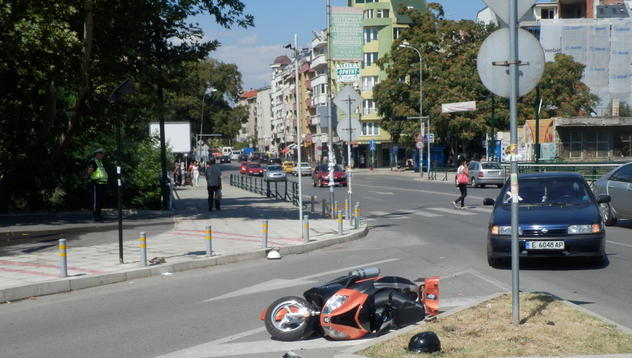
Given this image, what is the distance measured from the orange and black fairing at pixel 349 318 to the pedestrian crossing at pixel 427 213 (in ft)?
49.6

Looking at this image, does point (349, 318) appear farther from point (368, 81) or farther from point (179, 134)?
point (368, 81)

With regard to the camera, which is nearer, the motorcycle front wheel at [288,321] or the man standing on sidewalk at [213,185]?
the motorcycle front wheel at [288,321]

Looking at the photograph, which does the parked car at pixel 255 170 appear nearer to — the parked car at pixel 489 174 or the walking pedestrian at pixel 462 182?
the parked car at pixel 489 174

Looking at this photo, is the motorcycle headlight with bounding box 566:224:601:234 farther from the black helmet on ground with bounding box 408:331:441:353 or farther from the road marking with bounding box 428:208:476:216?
the road marking with bounding box 428:208:476:216

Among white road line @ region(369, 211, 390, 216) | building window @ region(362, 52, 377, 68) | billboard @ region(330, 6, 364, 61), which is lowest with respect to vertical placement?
white road line @ region(369, 211, 390, 216)

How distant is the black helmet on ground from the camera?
231 inches

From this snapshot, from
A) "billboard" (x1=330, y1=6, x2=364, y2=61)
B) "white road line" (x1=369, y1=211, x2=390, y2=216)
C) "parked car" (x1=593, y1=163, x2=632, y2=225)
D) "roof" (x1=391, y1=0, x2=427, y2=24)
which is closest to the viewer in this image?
"parked car" (x1=593, y1=163, x2=632, y2=225)

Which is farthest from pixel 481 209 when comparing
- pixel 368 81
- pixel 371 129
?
pixel 368 81

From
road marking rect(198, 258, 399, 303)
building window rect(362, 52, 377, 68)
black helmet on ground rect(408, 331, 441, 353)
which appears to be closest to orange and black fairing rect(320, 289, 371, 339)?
black helmet on ground rect(408, 331, 441, 353)

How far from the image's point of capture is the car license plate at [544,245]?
34.3 ft

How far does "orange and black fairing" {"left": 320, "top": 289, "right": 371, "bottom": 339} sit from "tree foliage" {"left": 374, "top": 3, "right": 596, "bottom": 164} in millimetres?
55112

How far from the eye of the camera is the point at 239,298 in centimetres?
932

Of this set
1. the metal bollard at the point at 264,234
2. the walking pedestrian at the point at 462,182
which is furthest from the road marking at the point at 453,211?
the metal bollard at the point at 264,234

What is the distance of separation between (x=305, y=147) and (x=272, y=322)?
112482 mm
